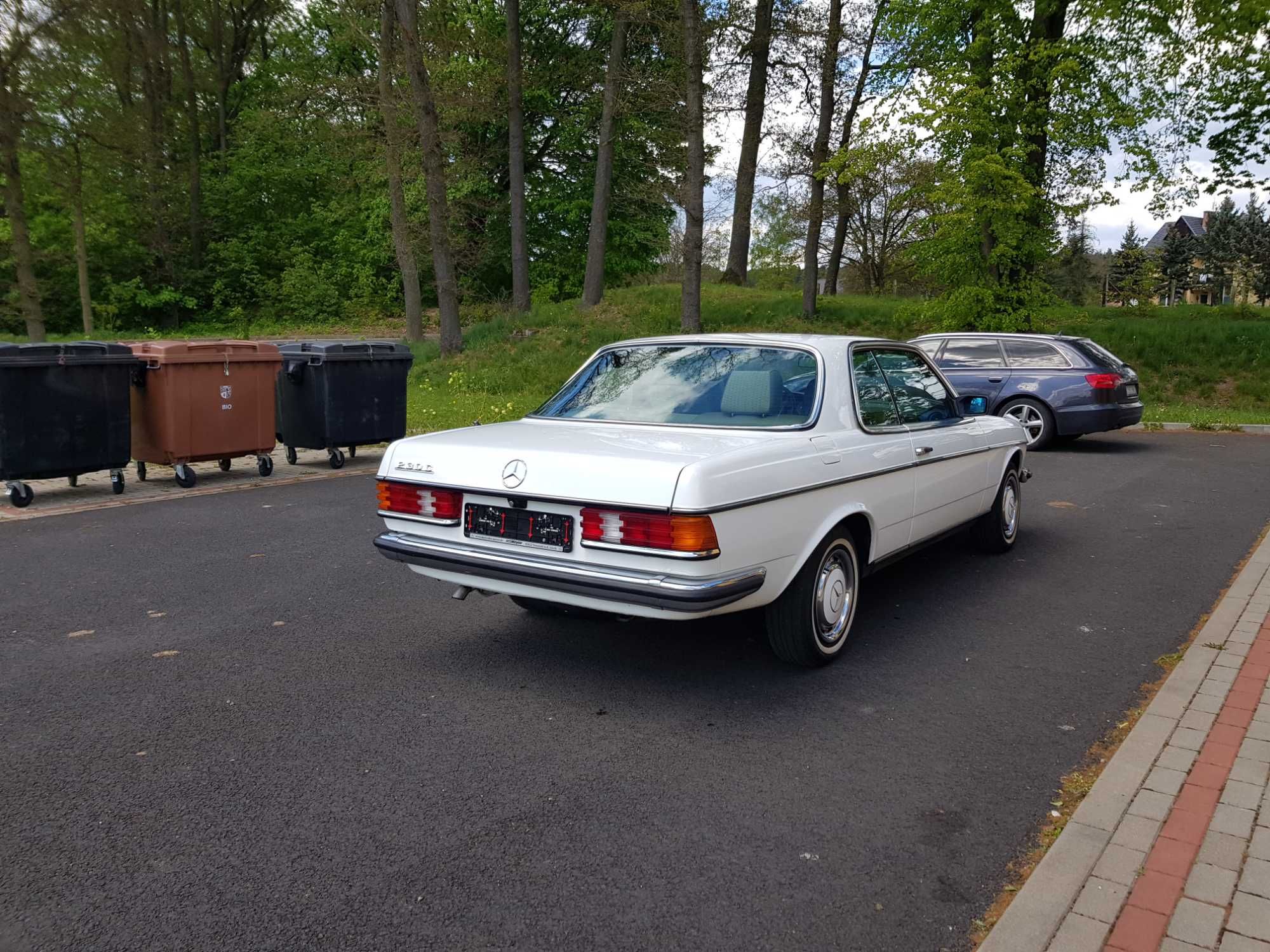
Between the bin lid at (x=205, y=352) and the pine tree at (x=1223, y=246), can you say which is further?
the pine tree at (x=1223, y=246)

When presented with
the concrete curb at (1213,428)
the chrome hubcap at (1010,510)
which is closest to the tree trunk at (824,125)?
the concrete curb at (1213,428)

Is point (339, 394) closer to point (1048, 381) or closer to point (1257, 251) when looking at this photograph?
point (1048, 381)

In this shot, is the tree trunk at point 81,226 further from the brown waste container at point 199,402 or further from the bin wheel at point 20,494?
the bin wheel at point 20,494

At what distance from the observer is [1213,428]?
1556 cm

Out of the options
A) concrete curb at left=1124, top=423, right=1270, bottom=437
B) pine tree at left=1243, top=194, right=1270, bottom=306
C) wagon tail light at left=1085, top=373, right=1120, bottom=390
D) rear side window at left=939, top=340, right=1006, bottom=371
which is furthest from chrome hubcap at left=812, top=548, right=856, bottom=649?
pine tree at left=1243, top=194, right=1270, bottom=306

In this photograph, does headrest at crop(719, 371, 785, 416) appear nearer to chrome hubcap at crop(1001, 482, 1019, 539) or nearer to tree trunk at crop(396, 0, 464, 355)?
chrome hubcap at crop(1001, 482, 1019, 539)

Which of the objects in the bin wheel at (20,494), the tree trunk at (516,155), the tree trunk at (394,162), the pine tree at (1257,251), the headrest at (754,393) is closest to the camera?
the headrest at (754,393)

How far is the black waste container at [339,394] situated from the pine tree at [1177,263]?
6537 cm

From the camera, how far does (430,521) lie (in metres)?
4.49

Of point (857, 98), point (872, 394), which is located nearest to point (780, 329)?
point (857, 98)

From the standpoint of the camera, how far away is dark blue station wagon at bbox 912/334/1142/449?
12.8m

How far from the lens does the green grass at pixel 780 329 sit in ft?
59.0

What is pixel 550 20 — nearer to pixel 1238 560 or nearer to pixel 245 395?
pixel 245 395

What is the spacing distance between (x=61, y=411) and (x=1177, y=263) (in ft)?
229
